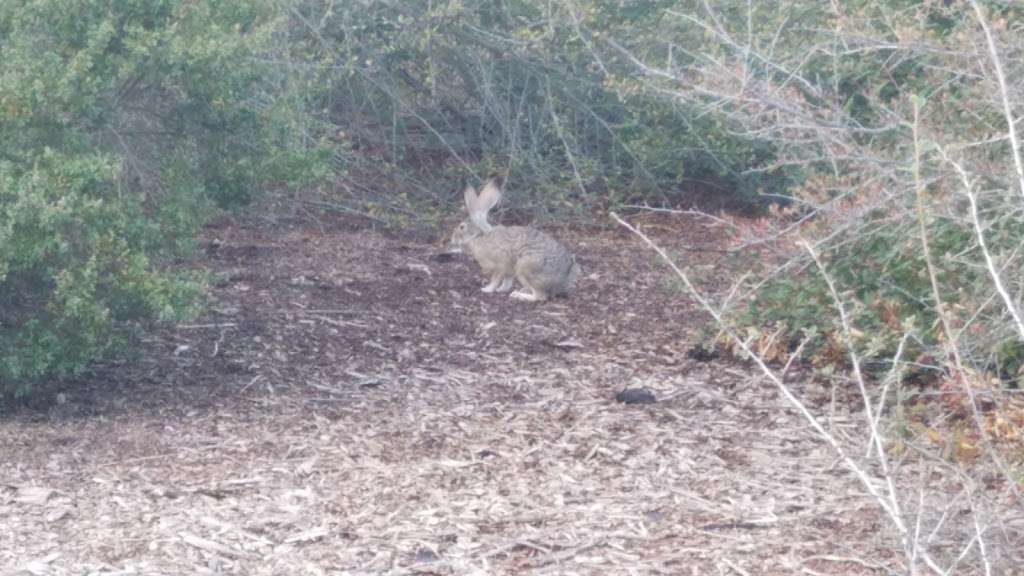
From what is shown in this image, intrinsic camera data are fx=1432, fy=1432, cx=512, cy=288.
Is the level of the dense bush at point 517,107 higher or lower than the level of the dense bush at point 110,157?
lower

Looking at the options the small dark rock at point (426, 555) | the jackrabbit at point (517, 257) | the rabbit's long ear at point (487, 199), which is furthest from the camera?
the rabbit's long ear at point (487, 199)

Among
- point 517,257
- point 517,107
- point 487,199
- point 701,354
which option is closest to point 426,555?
point 701,354

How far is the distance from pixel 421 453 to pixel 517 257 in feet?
11.7

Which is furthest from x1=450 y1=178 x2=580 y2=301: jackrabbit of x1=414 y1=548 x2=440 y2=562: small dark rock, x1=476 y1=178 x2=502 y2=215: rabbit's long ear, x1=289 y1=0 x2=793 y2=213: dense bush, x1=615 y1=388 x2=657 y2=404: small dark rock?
x1=414 y1=548 x2=440 y2=562: small dark rock

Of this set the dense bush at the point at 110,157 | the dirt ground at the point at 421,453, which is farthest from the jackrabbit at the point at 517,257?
the dense bush at the point at 110,157

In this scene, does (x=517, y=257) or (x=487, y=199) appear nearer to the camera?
(x=517, y=257)

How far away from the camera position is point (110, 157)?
6.83m

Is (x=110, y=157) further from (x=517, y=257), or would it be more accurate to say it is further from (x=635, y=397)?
(x=517, y=257)

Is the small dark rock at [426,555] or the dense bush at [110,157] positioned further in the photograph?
the dense bush at [110,157]

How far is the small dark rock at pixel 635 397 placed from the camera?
7.58 meters

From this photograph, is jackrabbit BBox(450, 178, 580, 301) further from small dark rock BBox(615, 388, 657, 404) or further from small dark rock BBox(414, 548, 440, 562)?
small dark rock BBox(414, 548, 440, 562)

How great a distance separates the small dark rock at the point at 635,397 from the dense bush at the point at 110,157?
209 cm

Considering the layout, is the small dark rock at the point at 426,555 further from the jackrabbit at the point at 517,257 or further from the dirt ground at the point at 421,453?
the jackrabbit at the point at 517,257

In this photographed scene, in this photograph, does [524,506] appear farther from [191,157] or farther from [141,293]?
[191,157]
